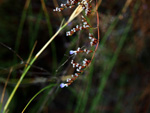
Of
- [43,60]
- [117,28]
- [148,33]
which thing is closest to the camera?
[148,33]

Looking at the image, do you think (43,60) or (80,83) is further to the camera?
(43,60)

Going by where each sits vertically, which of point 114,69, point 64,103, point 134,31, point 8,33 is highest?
point 8,33

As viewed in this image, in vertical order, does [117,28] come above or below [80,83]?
above

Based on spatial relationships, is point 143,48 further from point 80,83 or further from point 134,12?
point 80,83

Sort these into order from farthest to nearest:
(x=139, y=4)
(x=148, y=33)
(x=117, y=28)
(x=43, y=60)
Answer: (x=43, y=60) < (x=117, y=28) < (x=148, y=33) < (x=139, y=4)

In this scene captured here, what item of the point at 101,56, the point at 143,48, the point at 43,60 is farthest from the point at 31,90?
the point at 143,48

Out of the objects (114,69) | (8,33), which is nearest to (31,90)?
(8,33)
